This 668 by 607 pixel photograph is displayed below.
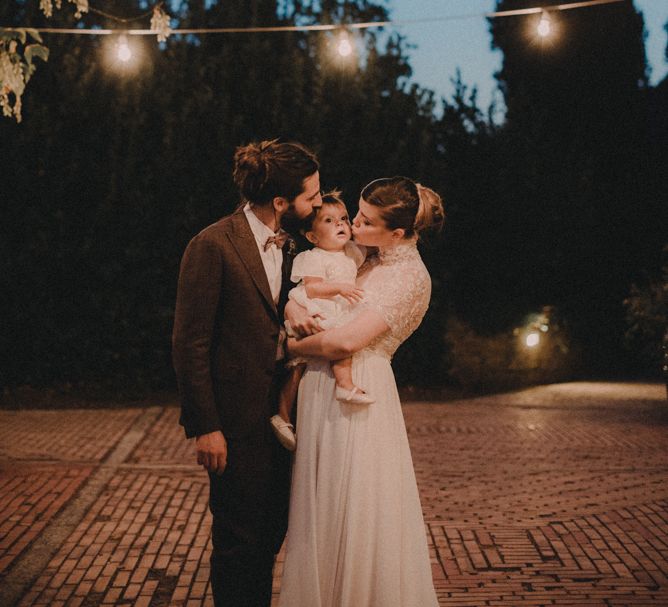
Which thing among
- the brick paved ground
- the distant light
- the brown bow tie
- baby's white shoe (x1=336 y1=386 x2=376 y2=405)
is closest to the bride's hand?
baby's white shoe (x1=336 y1=386 x2=376 y2=405)

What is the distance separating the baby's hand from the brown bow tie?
31 centimetres

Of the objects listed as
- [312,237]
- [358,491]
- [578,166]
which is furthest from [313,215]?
[578,166]

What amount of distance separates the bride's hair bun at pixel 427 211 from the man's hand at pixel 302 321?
60 centimetres

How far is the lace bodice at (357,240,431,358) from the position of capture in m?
3.36

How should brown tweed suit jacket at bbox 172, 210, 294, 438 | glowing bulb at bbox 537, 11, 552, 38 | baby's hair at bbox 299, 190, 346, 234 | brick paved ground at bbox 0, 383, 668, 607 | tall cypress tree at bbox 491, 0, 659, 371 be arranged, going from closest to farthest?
brown tweed suit jacket at bbox 172, 210, 294, 438
baby's hair at bbox 299, 190, 346, 234
brick paved ground at bbox 0, 383, 668, 607
glowing bulb at bbox 537, 11, 552, 38
tall cypress tree at bbox 491, 0, 659, 371

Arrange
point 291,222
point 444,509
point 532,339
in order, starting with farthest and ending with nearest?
point 532,339
point 444,509
point 291,222

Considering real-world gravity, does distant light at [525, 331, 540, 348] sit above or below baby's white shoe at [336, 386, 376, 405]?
below

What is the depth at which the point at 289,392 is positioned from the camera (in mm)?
3455

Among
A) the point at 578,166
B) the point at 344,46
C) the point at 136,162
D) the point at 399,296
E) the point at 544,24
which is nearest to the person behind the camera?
the point at 399,296

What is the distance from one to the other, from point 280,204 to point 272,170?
159 millimetres

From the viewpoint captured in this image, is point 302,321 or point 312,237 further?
point 312,237

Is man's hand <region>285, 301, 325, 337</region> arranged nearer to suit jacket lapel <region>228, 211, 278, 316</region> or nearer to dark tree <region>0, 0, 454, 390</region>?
suit jacket lapel <region>228, 211, 278, 316</region>

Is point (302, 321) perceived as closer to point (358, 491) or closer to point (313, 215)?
point (313, 215)

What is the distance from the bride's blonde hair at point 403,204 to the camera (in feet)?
11.3
